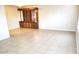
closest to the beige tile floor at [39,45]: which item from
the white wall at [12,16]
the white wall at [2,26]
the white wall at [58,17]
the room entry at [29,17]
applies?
the white wall at [2,26]

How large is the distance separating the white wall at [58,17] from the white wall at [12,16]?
2581 millimetres

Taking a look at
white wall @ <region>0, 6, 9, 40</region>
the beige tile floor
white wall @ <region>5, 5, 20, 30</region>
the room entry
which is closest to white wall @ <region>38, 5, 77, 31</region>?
the room entry

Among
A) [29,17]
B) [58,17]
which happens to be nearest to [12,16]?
[29,17]

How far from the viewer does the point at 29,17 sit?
13.1m

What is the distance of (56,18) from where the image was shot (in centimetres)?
1136

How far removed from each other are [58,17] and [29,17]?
3.33 m

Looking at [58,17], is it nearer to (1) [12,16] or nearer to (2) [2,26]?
(1) [12,16]

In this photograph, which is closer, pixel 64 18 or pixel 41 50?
pixel 41 50

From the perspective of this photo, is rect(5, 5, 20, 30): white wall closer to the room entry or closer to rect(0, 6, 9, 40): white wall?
the room entry

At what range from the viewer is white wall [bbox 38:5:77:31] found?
35.0 feet

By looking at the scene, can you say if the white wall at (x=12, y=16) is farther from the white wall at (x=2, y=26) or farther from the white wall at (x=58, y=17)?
the white wall at (x=2, y=26)
